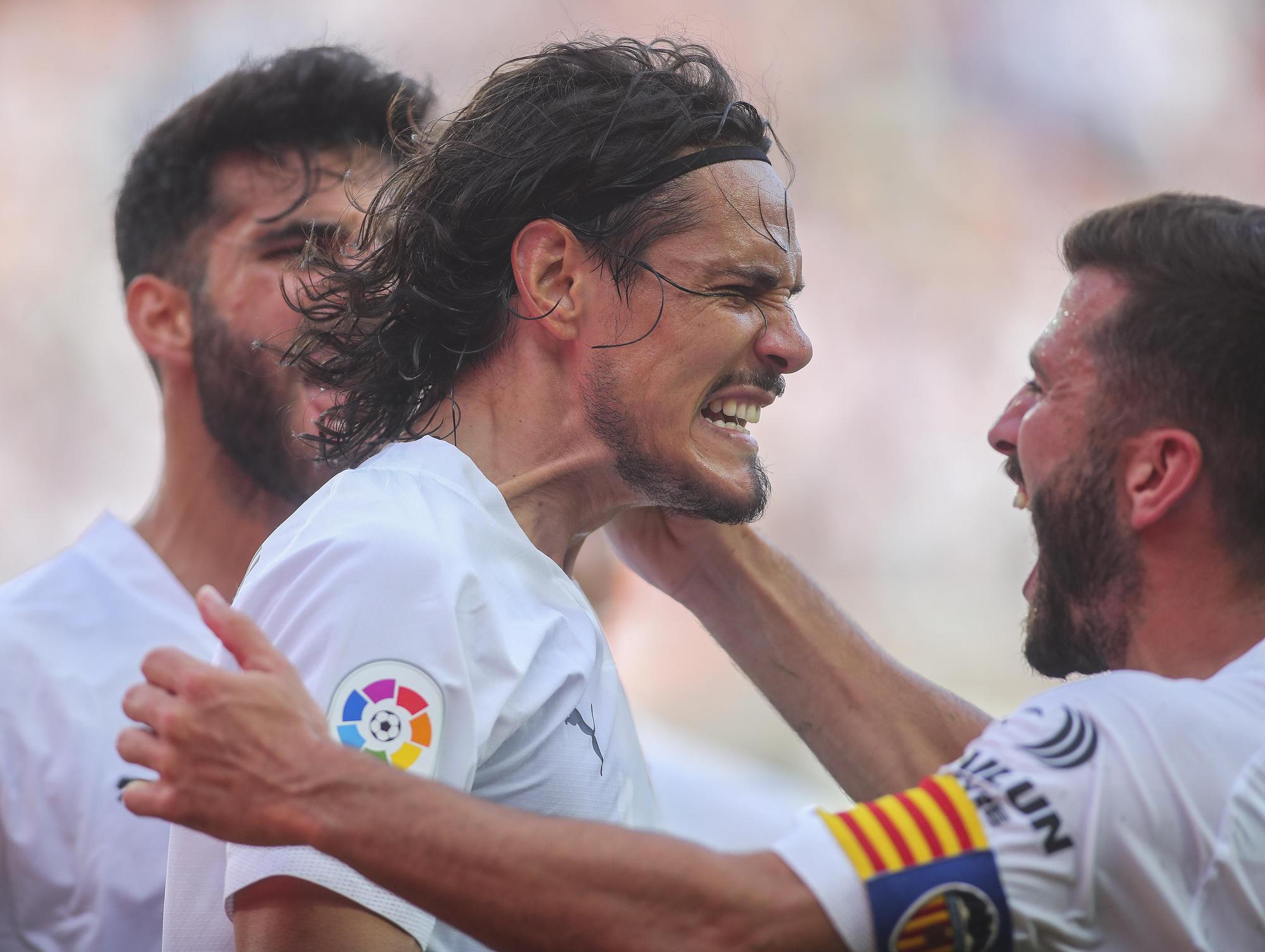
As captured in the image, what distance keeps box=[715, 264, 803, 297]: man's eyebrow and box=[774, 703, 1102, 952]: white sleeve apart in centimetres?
99

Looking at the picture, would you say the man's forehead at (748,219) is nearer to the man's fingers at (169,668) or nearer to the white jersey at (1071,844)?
the white jersey at (1071,844)

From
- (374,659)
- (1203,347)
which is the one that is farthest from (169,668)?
(1203,347)

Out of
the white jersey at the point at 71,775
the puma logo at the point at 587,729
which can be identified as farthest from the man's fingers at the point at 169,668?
the white jersey at the point at 71,775

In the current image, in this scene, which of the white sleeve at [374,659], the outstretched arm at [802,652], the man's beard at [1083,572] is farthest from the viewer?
the outstretched arm at [802,652]

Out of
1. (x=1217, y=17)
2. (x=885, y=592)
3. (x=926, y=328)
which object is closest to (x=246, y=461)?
(x=885, y=592)

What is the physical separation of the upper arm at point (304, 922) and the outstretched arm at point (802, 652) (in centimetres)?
127

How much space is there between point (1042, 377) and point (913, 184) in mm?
6768

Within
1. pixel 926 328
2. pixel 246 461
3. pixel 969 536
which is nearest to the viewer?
pixel 246 461

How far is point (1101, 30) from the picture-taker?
8.61 meters

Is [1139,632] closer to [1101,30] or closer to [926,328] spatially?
[926,328]

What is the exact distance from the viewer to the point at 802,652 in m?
2.68

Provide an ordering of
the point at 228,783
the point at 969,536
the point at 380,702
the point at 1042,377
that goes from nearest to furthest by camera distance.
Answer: the point at 228,783 → the point at 380,702 → the point at 1042,377 → the point at 969,536

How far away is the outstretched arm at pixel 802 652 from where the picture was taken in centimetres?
261

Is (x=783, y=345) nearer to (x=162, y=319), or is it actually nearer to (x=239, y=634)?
(x=239, y=634)
